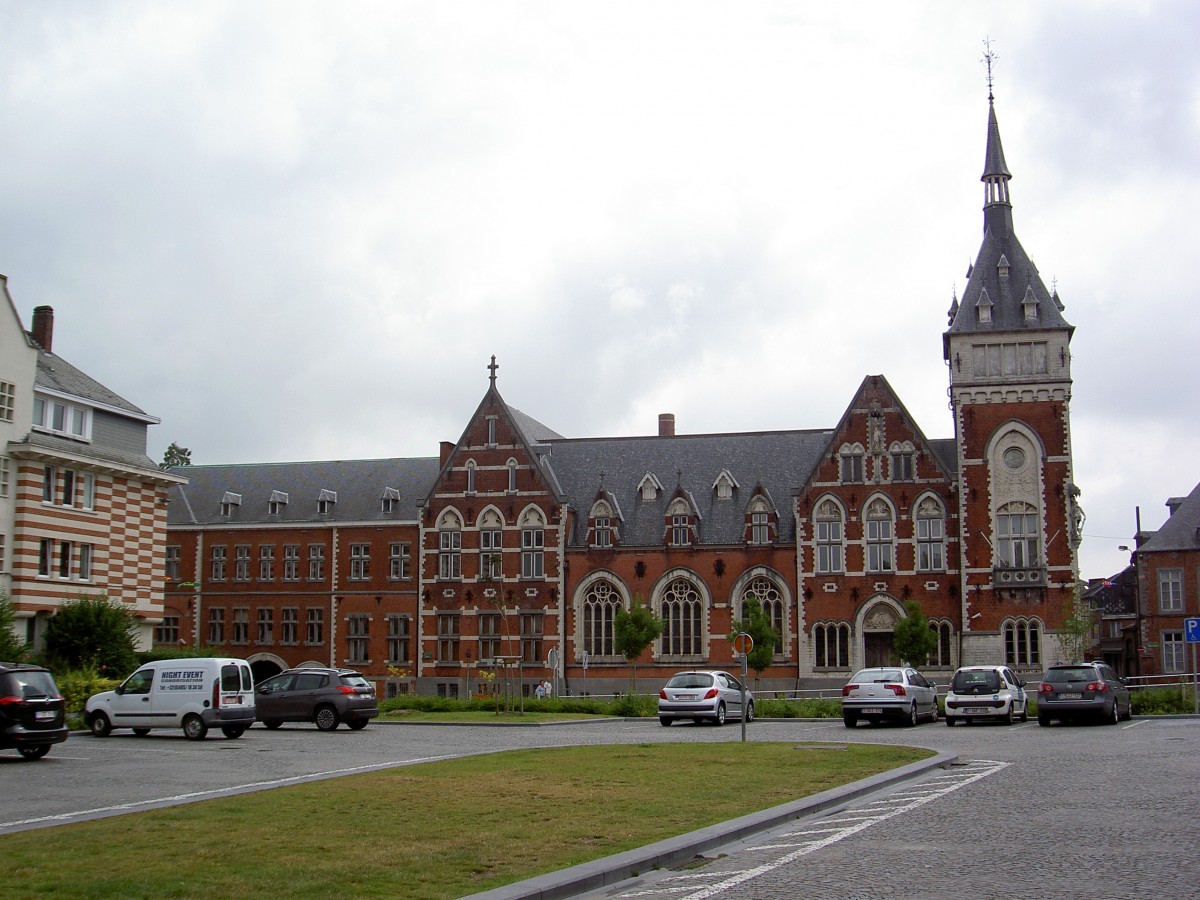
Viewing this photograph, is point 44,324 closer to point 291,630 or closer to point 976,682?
point 291,630

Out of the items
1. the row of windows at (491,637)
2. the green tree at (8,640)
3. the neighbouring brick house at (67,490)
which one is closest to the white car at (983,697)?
the green tree at (8,640)

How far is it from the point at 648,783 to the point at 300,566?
5207cm

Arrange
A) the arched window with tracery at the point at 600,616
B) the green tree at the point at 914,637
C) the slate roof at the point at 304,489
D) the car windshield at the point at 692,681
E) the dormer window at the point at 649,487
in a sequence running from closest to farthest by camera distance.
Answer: the car windshield at the point at 692,681 → the green tree at the point at 914,637 → the arched window with tracery at the point at 600,616 → the dormer window at the point at 649,487 → the slate roof at the point at 304,489

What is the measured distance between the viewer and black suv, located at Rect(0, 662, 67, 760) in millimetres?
22578

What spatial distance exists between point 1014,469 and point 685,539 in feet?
51.4

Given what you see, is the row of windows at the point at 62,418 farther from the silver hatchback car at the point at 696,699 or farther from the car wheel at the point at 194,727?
the silver hatchback car at the point at 696,699

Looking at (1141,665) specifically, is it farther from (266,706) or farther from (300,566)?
(266,706)

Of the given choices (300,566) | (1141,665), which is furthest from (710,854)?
(1141,665)

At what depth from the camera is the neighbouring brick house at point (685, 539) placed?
57.0m

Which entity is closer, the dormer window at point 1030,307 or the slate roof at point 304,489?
the dormer window at point 1030,307

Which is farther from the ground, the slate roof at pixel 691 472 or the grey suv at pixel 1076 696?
the slate roof at pixel 691 472

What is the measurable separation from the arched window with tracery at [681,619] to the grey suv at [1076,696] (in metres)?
28.1

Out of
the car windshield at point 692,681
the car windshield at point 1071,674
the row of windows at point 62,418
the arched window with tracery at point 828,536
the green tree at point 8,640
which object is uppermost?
the row of windows at point 62,418

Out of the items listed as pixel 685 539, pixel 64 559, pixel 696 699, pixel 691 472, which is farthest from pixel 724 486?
pixel 64 559
